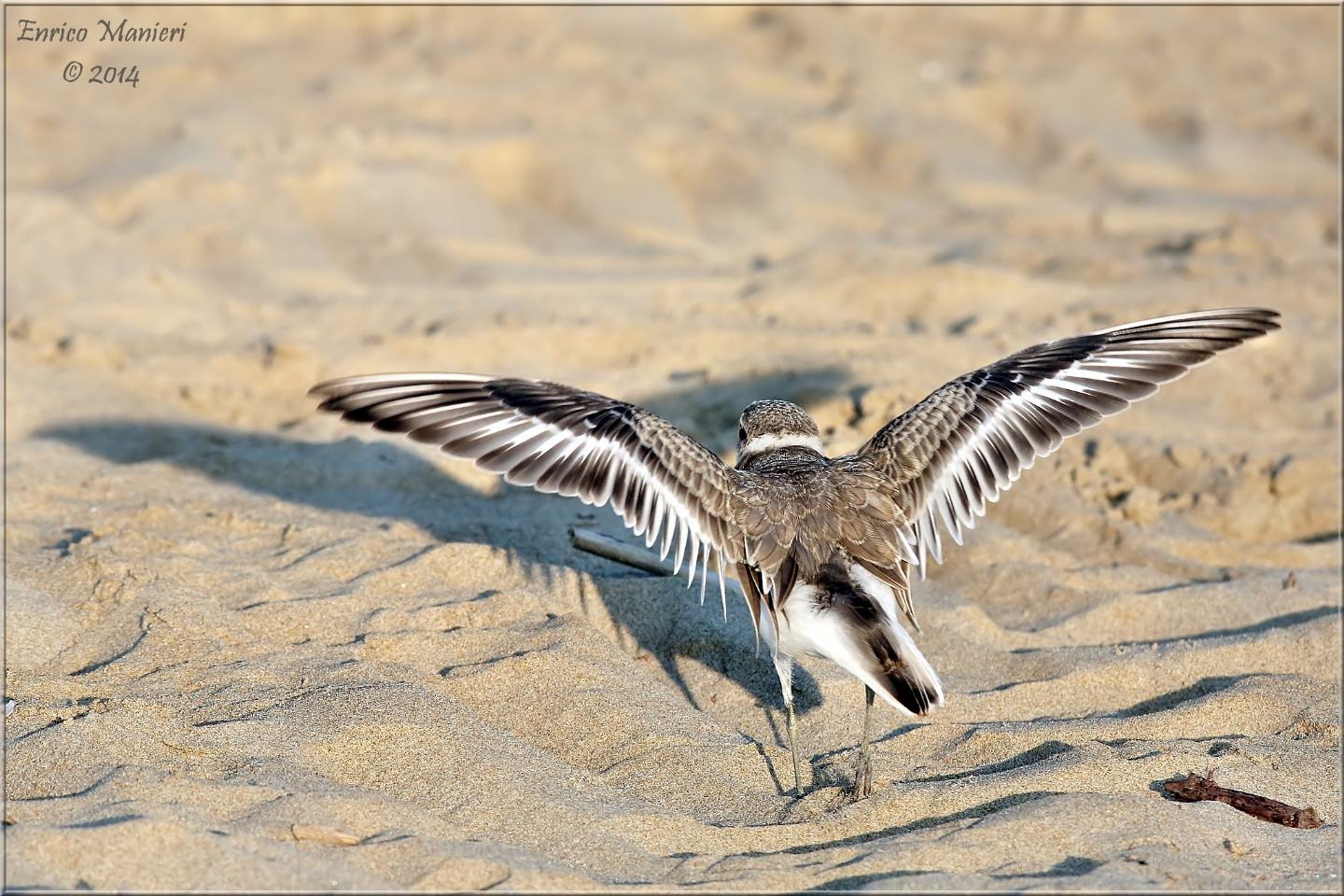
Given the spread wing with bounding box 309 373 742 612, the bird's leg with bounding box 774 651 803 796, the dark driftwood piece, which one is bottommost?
the dark driftwood piece

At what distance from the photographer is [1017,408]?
205 inches

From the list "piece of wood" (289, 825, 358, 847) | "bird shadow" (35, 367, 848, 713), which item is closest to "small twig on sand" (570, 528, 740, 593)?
"bird shadow" (35, 367, 848, 713)

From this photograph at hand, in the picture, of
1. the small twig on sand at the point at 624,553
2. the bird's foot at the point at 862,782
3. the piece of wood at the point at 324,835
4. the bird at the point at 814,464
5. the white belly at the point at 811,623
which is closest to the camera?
the piece of wood at the point at 324,835

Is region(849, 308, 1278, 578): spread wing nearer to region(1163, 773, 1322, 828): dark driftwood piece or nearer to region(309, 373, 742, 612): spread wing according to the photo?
region(309, 373, 742, 612): spread wing

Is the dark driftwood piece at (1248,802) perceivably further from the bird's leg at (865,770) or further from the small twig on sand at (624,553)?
the small twig on sand at (624,553)

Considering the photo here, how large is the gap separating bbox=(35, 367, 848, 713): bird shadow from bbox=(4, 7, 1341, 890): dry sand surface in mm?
28

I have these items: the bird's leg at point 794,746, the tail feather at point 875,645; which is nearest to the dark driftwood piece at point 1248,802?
the tail feather at point 875,645

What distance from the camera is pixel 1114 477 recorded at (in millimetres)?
6973

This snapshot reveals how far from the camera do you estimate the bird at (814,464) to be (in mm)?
4520

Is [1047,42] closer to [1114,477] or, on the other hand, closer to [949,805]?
[1114,477]

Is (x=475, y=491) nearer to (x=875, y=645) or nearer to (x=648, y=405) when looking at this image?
(x=648, y=405)

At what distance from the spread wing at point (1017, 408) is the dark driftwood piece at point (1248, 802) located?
1.15 meters

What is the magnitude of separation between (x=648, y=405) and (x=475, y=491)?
1241 millimetres

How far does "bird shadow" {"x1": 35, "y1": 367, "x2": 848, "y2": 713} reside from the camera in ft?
17.5
